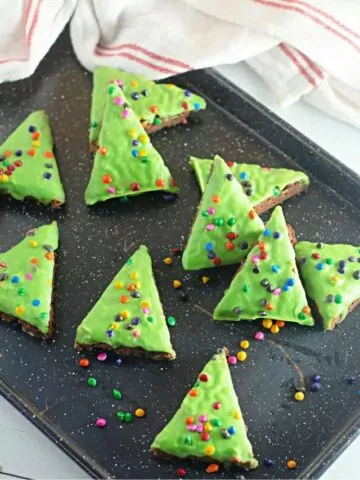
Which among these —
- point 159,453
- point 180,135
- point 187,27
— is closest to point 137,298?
point 159,453

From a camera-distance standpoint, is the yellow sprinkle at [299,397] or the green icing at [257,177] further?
the green icing at [257,177]

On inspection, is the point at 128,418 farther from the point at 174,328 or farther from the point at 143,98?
the point at 143,98

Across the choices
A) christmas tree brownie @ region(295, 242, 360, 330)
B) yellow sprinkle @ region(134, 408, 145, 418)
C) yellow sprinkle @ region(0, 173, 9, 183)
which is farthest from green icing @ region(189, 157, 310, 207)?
yellow sprinkle @ region(134, 408, 145, 418)

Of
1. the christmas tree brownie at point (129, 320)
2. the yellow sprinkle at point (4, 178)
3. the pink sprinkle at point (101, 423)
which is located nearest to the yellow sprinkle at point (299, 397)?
the christmas tree brownie at point (129, 320)

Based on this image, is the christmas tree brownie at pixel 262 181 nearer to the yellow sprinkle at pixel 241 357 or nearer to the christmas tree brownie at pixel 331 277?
the christmas tree brownie at pixel 331 277

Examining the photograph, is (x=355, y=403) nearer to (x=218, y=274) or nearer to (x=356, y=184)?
(x=218, y=274)

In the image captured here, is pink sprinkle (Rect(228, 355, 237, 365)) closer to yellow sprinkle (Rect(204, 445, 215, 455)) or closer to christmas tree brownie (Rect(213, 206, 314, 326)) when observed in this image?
christmas tree brownie (Rect(213, 206, 314, 326))
